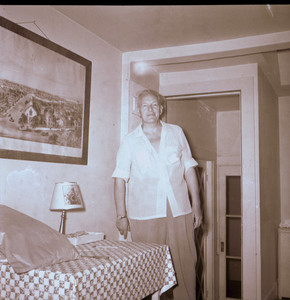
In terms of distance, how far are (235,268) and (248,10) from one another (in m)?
3.35

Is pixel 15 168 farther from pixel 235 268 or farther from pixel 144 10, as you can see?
pixel 235 268

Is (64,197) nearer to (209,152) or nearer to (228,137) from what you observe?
(209,152)

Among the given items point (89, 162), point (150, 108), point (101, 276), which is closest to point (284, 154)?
point (150, 108)

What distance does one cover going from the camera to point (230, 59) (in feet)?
8.52

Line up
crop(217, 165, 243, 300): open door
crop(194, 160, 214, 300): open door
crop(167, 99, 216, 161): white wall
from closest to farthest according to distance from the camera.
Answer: crop(167, 99, 216, 161): white wall
crop(194, 160, 214, 300): open door
crop(217, 165, 243, 300): open door

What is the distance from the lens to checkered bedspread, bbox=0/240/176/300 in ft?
3.65

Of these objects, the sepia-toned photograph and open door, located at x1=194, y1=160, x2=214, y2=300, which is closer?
the sepia-toned photograph

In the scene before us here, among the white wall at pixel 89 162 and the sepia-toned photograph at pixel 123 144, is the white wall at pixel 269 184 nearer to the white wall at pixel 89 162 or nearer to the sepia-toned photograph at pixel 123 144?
the sepia-toned photograph at pixel 123 144

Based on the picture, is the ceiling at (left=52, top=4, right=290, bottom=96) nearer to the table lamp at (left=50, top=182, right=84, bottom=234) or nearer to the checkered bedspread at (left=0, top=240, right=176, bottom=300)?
the table lamp at (left=50, top=182, right=84, bottom=234)

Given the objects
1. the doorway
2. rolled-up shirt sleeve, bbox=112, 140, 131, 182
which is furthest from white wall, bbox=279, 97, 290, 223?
rolled-up shirt sleeve, bbox=112, 140, 131, 182

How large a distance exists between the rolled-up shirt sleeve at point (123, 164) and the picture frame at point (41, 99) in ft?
0.65

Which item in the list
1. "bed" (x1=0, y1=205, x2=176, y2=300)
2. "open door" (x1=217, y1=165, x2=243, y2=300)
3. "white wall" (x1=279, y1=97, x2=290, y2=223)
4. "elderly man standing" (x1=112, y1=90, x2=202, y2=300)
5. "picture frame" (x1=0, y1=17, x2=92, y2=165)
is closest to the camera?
"bed" (x1=0, y1=205, x2=176, y2=300)

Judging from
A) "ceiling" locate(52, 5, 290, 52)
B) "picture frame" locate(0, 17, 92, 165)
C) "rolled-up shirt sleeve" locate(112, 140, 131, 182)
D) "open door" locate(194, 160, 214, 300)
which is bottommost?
"open door" locate(194, 160, 214, 300)

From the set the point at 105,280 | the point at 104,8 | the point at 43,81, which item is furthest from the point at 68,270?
the point at 104,8
